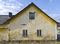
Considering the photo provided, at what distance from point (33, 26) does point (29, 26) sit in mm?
610

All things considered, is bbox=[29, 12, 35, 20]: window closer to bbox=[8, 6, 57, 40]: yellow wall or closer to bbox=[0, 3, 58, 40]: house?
bbox=[0, 3, 58, 40]: house

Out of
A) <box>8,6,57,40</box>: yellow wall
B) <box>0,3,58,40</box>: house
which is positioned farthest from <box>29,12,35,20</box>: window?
<box>8,6,57,40</box>: yellow wall

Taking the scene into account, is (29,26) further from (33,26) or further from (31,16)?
(31,16)

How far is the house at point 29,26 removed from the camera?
26.1m

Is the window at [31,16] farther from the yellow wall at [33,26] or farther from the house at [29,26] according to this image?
the yellow wall at [33,26]

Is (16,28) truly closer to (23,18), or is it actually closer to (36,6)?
(23,18)

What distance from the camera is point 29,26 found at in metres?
26.2

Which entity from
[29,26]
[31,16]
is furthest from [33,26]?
[31,16]

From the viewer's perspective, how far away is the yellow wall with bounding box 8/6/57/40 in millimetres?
26141

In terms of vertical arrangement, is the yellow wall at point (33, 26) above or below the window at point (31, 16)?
below

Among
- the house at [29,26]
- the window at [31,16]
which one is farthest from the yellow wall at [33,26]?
the window at [31,16]

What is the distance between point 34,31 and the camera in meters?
26.2

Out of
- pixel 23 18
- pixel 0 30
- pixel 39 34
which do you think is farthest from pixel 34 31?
pixel 0 30

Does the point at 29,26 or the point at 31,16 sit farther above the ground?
the point at 31,16
